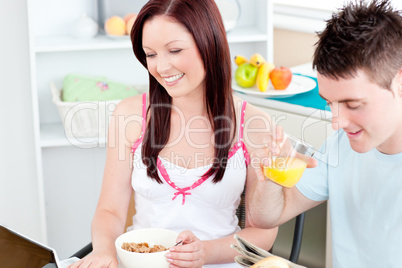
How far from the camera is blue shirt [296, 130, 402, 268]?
1219 millimetres

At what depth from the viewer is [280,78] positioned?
6.61ft

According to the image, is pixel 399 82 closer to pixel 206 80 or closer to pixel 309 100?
pixel 206 80

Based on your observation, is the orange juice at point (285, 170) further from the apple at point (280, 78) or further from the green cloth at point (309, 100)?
the apple at point (280, 78)

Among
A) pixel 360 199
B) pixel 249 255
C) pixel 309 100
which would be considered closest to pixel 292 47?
pixel 309 100

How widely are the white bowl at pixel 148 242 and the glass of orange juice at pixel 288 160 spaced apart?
25cm

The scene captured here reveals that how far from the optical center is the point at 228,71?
1524 millimetres

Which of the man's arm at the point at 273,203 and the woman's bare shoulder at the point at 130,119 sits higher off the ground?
the woman's bare shoulder at the point at 130,119

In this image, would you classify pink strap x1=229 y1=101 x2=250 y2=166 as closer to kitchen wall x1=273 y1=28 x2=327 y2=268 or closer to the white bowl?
the white bowl

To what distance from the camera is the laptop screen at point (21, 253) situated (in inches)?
39.3

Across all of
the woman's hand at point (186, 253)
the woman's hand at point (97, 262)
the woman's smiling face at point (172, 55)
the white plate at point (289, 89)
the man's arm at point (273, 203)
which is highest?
the woman's smiling face at point (172, 55)

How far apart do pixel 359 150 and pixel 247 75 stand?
101 centimetres

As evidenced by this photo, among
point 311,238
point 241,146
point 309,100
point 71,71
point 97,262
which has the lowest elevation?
point 311,238

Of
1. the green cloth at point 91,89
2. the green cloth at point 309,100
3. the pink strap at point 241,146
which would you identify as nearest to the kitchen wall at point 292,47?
the green cloth at point 309,100

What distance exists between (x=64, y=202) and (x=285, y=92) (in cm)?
107
